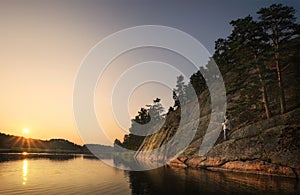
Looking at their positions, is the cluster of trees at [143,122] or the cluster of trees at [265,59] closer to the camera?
the cluster of trees at [265,59]

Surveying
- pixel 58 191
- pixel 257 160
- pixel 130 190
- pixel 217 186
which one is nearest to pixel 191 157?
pixel 257 160

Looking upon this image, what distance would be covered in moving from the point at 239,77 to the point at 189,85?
59081 millimetres

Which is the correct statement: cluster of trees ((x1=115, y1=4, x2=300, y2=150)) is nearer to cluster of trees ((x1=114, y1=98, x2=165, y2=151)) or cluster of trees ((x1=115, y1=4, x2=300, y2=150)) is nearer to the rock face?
the rock face

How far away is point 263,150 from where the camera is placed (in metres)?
34.6

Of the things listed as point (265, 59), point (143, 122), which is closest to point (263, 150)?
point (265, 59)

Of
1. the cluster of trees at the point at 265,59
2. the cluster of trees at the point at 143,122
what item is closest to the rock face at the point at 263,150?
the cluster of trees at the point at 265,59

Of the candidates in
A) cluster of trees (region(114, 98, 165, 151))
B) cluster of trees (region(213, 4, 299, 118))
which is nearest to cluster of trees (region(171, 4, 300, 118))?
cluster of trees (region(213, 4, 299, 118))

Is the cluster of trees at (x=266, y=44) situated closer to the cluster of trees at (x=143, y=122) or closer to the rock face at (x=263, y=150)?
the rock face at (x=263, y=150)

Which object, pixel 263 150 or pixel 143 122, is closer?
pixel 263 150

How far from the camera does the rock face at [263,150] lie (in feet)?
103

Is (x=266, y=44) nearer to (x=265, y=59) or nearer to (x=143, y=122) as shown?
(x=265, y=59)

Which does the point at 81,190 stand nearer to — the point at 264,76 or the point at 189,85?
the point at 264,76

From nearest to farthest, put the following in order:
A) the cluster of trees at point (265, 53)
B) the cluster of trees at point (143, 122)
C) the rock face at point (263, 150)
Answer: the rock face at point (263, 150), the cluster of trees at point (265, 53), the cluster of trees at point (143, 122)

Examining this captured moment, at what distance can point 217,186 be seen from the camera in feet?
78.5
